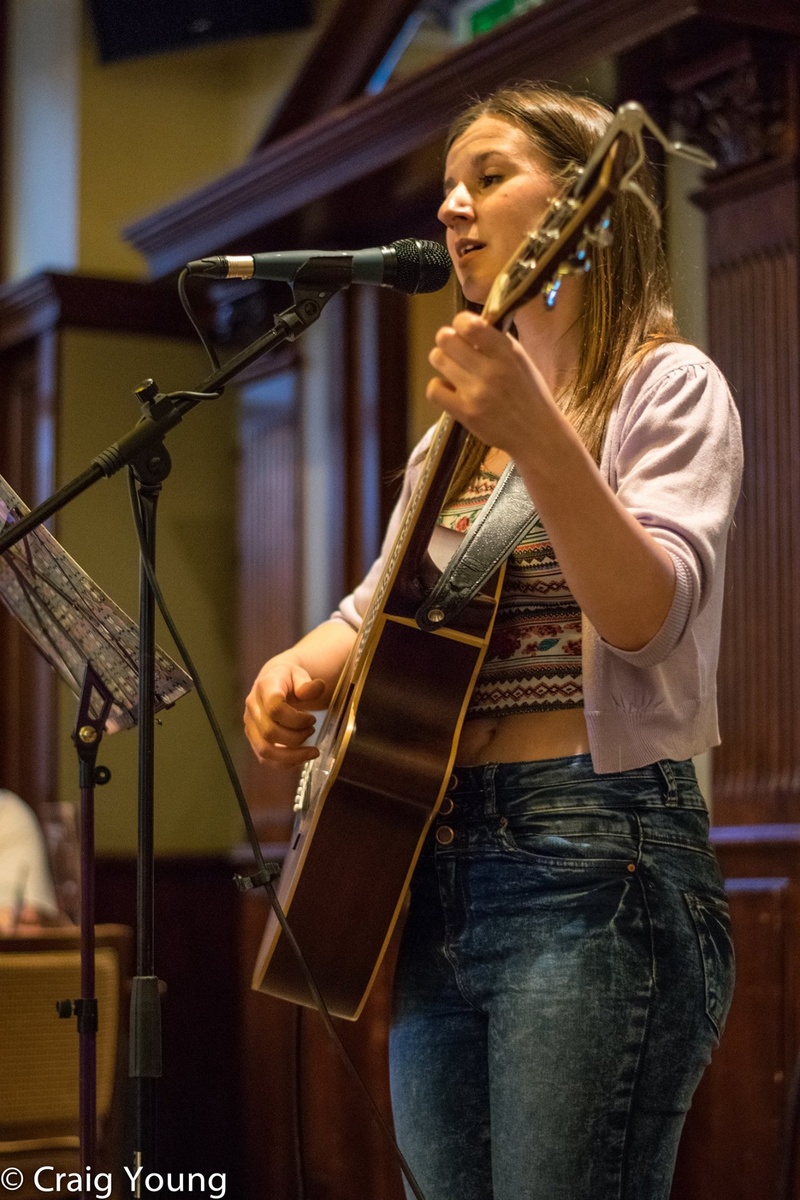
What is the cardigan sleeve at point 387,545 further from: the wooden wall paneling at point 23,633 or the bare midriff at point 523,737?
the wooden wall paneling at point 23,633

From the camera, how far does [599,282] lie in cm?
166

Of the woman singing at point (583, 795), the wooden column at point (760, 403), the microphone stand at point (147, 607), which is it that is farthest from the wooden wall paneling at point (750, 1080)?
the microphone stand at point (147, 607)

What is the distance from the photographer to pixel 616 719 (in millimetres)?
1476

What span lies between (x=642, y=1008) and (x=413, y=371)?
3.73 meters

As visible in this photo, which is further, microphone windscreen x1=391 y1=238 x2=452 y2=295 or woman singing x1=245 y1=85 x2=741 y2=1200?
microphone windscreen x1=391 y1=238 x2=452 y2=295

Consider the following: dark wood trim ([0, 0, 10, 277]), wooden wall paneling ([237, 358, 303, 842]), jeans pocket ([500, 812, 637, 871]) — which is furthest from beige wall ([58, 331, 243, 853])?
jeans pocket ([500, 812, 637, 871])

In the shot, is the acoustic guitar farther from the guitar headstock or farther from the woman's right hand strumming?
the guitar headstock

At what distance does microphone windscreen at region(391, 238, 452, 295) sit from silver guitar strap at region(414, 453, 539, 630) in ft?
0.86

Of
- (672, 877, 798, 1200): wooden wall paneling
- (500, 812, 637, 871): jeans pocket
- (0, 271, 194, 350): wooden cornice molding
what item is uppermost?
(0, 271, 194, 350): wooden cornice molding

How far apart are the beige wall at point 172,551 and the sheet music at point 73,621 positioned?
3.65 metres

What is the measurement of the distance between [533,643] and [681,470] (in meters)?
0.25

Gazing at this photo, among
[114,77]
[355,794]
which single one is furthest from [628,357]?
[114,77]

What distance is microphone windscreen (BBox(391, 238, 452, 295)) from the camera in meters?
1.70

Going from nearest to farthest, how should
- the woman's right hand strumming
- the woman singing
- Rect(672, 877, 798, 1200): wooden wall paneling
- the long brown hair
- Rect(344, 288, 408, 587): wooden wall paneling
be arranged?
the woman singing < the long brown hair < the woman's right hand strumming < Rect(672, 877, 798, 1200): wooden wall paneling < Rect(344, 288, 408, 587): wooden wall paneling
